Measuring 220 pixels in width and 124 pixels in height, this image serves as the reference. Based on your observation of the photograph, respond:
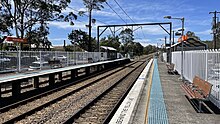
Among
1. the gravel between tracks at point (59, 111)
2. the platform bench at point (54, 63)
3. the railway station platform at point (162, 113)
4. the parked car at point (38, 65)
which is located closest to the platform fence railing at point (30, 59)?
the parked car at point (38, 65)

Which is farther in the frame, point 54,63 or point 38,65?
point 54,63

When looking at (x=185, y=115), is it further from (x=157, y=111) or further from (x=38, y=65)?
(x=38, y=65)

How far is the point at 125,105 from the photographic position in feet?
27.4

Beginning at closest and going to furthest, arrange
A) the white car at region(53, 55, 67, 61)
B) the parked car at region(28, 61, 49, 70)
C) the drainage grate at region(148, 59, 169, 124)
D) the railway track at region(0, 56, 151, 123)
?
the drainage grate at region(148, 59, 169, 124), the railway track at region(0, 56, 151, 123), the parked car at region(28, 61, 49, 70), the white car at region(53, 55, 67, 61)

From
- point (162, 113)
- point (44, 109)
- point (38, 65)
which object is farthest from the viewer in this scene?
point (38, 65)

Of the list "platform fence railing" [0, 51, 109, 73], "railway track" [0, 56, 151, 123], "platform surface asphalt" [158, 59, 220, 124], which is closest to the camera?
"platform surface asphalt" [158, 59, 220, 124]

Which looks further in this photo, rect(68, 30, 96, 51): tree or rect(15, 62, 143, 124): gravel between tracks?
rect(68, 30, 96, 51): tree

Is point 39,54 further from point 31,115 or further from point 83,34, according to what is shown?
point 83,34

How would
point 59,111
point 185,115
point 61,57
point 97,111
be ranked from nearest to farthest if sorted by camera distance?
point 185,115
point 59,111
point 97,111
point 61,57

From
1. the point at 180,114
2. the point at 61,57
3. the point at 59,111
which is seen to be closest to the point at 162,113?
the point at 180,114

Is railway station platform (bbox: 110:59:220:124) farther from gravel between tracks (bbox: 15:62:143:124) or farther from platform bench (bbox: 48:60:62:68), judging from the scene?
platform bench (bbox: 48:60:62:68)

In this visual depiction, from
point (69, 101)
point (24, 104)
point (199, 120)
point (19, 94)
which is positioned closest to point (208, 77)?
point (199, 120)

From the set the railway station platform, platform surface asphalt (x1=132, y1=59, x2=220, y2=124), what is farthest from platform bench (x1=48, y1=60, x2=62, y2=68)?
platform surface asphalt (x1=132, y1=59, x2=220, y2=124)

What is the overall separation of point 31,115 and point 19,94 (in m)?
3.83
